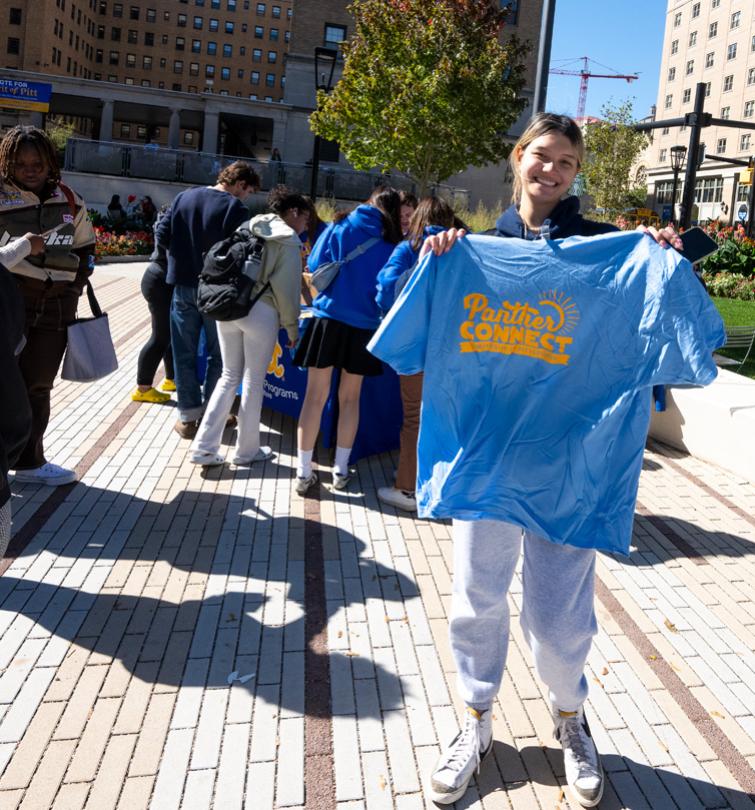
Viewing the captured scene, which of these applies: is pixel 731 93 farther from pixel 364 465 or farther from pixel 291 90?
pixel 364 465

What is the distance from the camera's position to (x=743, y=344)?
8.93 m

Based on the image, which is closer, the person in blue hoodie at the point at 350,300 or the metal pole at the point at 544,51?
the person in blue hoodie at the point at 350,300

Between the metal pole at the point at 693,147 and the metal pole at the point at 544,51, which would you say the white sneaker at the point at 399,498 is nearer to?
the metal pole at the point at 544,51

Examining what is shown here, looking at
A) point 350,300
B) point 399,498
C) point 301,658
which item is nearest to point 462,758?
point 301,658

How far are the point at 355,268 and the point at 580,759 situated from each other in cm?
325

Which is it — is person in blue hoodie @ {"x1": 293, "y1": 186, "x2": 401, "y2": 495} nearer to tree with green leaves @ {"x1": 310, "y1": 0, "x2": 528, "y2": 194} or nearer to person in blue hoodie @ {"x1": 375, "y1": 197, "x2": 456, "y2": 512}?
person in blue hoodie @ {"x1": 375, "y1": 197, "x2": 456, "y2": 512}

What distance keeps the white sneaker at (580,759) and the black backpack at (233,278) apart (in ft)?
10.7

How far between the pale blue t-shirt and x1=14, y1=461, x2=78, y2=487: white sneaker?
349 cm

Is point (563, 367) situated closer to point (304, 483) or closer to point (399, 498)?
point (399, 498)

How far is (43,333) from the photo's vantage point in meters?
4.98

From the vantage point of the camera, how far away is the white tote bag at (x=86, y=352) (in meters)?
5.12

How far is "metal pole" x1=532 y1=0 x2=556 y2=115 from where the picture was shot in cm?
892

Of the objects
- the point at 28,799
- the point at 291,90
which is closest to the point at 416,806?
the point at 28,799

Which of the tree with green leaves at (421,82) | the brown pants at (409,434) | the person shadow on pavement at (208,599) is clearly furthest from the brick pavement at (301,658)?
the tree with green leaves at (421,82)
